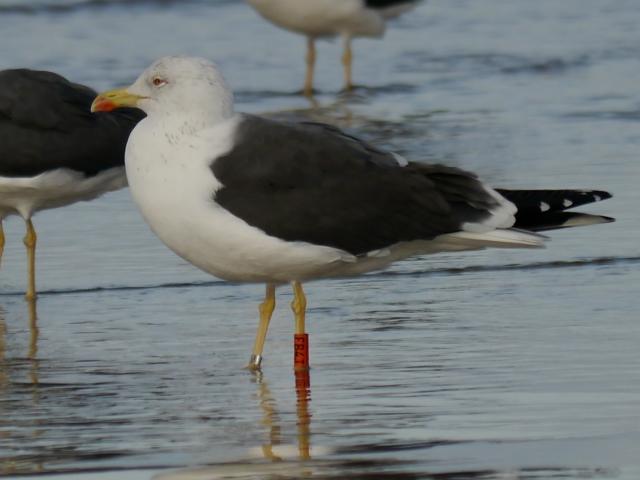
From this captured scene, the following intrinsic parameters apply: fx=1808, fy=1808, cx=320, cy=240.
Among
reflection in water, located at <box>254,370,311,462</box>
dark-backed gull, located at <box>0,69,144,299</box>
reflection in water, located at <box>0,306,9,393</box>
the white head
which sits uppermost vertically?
the white head

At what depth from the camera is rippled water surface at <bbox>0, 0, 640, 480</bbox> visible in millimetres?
5449

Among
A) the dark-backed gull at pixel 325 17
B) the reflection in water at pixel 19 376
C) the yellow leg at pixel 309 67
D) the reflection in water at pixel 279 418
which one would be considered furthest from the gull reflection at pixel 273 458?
the dark-backed gull at pixel 325 17

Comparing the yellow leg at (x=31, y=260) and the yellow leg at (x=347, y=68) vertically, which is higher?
the yellow leg at (x=347, y=68)

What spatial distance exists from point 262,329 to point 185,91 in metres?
0.95

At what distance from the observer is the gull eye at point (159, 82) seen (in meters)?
6.70

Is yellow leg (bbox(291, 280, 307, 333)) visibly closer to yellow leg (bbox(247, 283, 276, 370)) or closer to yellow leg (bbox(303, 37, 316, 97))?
yellow leg (bbox(247, 283, 276, 370))

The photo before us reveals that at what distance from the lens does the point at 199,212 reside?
20.8ft

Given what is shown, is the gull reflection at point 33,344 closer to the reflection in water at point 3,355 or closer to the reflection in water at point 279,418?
the reflection in water at point 3,355

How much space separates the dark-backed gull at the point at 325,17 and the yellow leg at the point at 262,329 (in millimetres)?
8983

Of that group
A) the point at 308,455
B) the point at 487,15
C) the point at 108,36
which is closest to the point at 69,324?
the point at 308,455

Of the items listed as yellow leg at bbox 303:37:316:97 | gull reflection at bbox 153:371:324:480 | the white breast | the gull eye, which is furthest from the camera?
yellow leg at bbox 303:37:316:97

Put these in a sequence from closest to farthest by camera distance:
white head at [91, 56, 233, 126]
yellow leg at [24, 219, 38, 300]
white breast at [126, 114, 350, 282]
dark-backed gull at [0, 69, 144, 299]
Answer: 1. white breast at [126, 114, 350, 282]
2. white head at [91, 56, 233, 126]
3. yellow leg at [24, 219, 38, 300]
4. dark-backed gull at [0, 69, 144, 299]

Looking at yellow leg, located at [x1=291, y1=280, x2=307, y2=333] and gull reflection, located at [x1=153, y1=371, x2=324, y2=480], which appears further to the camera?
yellow leg, located at [x1=291, y1=280, x2=307, y2=333]

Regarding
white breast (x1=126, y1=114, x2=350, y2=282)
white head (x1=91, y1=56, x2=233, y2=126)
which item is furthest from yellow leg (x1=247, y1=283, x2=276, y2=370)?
white head (x1=91, y1=56, x2=233, y2=126)
